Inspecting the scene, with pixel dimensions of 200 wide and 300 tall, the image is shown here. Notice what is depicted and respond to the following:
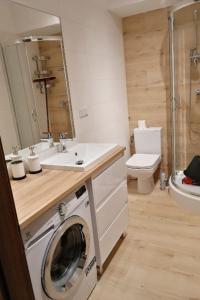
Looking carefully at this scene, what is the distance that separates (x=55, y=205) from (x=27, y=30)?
138cm

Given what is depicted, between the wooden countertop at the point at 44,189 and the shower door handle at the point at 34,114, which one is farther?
the shower door handle at the point at 34,114

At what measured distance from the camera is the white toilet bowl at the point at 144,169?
2.82 m

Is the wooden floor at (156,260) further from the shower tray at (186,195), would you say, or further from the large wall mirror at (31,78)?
the large wall mirror at (31,78)

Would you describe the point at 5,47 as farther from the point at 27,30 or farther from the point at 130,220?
the point at 130,220

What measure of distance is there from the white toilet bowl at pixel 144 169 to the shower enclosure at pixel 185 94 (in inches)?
11.2

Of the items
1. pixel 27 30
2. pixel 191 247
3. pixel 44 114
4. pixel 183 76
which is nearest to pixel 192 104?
pixel 183 76

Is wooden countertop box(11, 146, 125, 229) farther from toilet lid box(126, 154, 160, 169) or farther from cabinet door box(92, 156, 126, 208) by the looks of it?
toilet lid box(126, 154, 160, 169)

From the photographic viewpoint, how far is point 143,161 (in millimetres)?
2975

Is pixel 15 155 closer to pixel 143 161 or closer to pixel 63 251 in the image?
pixel 63 251

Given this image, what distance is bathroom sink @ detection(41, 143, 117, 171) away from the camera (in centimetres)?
182

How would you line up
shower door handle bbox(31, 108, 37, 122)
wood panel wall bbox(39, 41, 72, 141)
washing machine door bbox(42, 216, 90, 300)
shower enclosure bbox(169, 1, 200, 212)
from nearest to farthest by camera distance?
washing machine door bbox(42, 216, 90, 300) < shower door handle bbox(31, 108, 37, 122) < wood panel wall bbox(39, 41, 72, 141) < shower enclosure bbox(169, 1, 200, 212)

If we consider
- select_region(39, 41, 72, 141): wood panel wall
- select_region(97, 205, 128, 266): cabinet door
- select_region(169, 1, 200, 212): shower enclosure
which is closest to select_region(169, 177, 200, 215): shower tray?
select_region(169, 1, 200, 212): shower enclosure

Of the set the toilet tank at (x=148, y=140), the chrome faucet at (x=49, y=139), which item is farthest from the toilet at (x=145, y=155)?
the chrome faucet at (x=49, y=139)

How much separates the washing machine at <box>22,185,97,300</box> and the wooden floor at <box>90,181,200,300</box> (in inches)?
8.8
